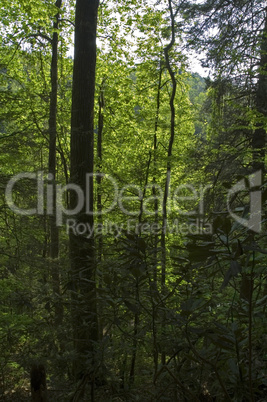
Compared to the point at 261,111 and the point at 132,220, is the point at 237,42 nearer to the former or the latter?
the point at 261,111

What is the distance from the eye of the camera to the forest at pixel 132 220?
2127mm

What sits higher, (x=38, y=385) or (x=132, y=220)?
(x=132, y=220)

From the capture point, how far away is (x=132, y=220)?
227 inches

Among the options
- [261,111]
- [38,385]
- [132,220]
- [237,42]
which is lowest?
[38,385]

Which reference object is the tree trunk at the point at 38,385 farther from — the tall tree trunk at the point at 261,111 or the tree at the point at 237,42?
the tall tree trunk at the point at 261,111

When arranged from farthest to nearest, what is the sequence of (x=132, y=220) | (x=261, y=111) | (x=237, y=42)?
(x=261, y=111)
(x=237, y=42)
(x=132, y=220)

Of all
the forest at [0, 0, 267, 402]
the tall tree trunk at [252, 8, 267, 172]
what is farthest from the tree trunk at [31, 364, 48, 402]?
the tall tree trunk at [252, 8, 267, 172]

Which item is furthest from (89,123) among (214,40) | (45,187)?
(214,40)

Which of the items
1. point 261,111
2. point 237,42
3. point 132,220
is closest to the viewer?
point 132,220

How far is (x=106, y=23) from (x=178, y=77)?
10.2ft

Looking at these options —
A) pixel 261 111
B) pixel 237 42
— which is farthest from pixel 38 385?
pixel 261 111

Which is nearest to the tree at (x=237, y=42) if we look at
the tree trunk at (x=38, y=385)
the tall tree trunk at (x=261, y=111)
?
the tall tree trunk at (x=261, y=111)

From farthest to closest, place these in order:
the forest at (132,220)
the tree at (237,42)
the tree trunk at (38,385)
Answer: the tree at (237,42)
the tree trunk at (38,385)
the forest at (132,220)

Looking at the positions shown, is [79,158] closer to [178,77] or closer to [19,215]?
[19,215]
